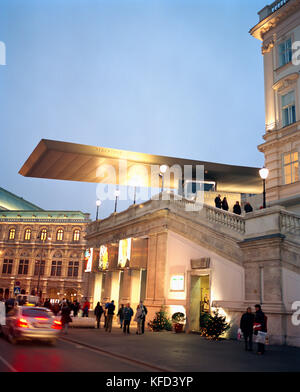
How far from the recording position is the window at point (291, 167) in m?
26.4

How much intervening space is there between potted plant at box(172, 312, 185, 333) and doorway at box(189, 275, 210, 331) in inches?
19.5

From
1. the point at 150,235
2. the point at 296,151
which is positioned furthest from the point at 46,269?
the point at 296,151

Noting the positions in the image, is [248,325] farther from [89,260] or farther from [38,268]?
[38,268]

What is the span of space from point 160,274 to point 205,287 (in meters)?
2.96

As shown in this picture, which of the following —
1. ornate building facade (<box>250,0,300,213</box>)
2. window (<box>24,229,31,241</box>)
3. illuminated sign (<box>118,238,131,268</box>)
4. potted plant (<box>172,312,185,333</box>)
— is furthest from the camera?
window (<box>24,229,31,241</box>)

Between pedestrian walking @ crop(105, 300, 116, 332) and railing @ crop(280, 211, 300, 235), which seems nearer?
railing @ crop(280, 211, 300, 235)

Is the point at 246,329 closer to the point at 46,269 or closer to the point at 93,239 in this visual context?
the point at 93,239

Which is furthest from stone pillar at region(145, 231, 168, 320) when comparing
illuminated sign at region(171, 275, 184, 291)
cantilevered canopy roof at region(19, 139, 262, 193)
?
cantilevered canopy roof at region(19, 139, 262, 193)

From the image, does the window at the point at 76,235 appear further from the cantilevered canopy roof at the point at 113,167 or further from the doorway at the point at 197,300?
the doorway at the point at 197,300

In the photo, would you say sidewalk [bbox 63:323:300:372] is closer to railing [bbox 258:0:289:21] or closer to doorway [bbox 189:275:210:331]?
doorway [bbox 189:275:210:331]

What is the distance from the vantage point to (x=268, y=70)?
3117 cm

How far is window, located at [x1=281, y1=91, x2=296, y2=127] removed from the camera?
28.2 meters

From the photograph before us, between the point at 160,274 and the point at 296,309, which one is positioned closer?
the point at 296,309

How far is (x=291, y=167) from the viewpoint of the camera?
26859 mm
